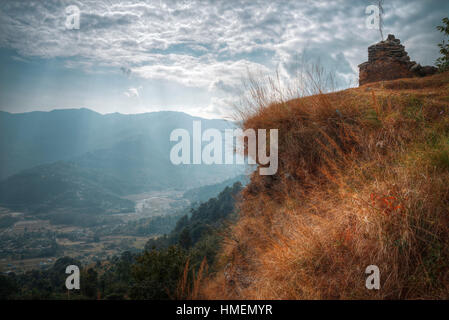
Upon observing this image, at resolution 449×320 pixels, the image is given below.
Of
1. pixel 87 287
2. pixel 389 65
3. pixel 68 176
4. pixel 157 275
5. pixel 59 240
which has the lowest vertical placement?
pixel 59 240

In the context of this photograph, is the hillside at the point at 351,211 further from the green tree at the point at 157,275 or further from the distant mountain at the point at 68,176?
the distant mountain at the point at 68,176

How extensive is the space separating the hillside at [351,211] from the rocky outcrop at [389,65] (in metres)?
3.65

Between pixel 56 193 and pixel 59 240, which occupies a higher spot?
pixel 56 193

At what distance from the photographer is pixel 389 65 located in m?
6.94

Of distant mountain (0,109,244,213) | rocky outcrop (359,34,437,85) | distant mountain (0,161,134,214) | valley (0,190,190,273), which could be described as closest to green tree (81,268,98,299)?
distant mountain (0,109,244,213)

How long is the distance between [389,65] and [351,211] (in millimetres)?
7700

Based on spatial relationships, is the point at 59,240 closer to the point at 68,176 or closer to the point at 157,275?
the point at 157,275

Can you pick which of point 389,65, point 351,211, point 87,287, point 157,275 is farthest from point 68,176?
point 351,211

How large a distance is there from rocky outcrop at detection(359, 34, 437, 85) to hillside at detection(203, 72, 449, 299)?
365 centimetres

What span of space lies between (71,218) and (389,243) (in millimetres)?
97331

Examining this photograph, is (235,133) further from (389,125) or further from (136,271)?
(136,271)

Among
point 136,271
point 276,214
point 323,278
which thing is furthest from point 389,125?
point 136,271

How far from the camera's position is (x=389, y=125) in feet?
10.1

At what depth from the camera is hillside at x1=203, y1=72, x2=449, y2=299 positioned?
1560mm
